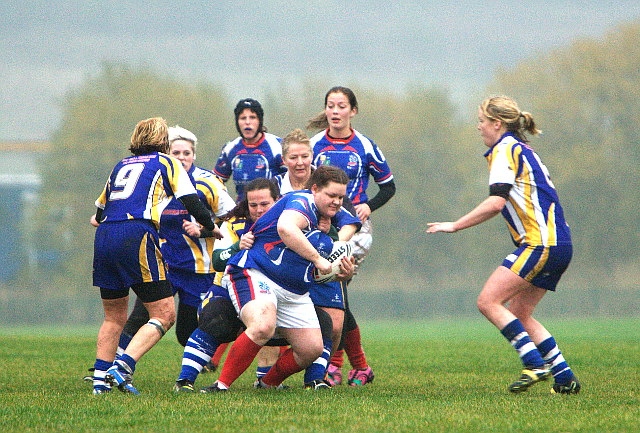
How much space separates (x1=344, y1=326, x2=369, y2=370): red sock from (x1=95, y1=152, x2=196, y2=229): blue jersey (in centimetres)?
206

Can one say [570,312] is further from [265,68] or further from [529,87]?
[265,68]

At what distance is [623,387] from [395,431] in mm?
3236

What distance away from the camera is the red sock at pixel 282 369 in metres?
7.40

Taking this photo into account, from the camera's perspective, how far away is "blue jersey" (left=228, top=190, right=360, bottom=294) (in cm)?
708

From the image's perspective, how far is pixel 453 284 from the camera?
46.3 meters

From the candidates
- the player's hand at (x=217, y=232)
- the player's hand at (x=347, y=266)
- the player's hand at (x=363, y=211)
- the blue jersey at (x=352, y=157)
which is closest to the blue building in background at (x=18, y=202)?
the blue jersey at (x=352, y=157)

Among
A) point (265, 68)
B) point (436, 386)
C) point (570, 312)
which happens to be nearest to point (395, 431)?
point (436, 386)

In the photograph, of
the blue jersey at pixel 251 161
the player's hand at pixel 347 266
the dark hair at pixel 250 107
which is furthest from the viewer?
the blue jersey at pixel 251 161

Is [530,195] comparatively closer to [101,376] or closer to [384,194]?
[384,194]

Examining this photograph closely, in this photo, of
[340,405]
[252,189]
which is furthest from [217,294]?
[340,405]

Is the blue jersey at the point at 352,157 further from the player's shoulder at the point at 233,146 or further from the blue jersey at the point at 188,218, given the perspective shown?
the player's shoulder at the point at 233,146

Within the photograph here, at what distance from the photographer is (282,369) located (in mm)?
7492

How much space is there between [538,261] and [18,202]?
1770 inches

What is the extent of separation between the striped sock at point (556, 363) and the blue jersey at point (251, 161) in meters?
3.59
